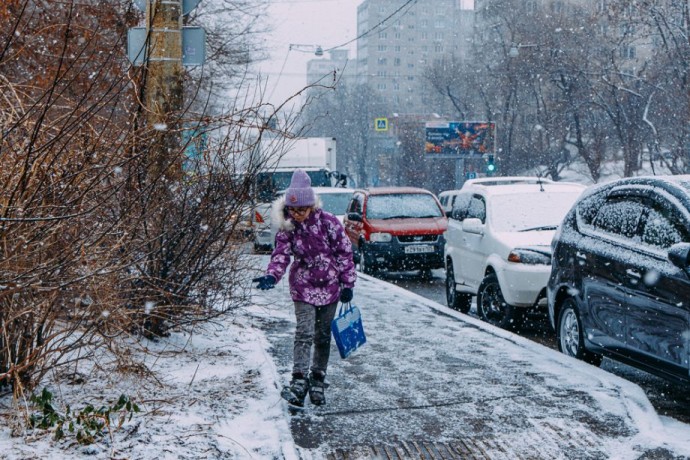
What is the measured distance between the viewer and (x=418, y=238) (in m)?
17.5

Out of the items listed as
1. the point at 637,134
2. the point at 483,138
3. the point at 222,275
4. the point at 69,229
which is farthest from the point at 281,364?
the point at 483,138

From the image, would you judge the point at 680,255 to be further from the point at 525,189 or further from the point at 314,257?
the point at 525,189

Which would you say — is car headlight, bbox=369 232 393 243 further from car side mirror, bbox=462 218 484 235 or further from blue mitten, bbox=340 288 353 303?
blue mitten, bbox=340 288 353 303

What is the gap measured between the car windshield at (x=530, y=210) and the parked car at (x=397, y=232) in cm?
568

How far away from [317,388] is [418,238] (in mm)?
11416

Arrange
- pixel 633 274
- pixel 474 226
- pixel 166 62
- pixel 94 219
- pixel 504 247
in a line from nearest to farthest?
pixel 94 219 → pixel 633 274 → pixel 166 62 → pixel 504 247 → pixel 474 226

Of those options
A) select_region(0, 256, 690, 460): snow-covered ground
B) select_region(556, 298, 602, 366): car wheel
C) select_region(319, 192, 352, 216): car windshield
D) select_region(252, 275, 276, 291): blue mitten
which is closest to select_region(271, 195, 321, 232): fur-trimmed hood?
select_region(252, 275, 276, 291): blue mitten

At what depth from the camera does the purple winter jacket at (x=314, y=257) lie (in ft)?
20.3

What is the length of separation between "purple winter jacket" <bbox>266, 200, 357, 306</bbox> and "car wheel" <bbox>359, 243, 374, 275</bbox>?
11214 mm

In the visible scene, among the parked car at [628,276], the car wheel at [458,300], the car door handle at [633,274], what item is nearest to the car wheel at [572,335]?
the parked car at [628,276]

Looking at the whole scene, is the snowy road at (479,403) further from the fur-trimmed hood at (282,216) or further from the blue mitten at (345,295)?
the fur-trimmed hood at (282,216)

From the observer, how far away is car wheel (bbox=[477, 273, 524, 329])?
34.2 feet

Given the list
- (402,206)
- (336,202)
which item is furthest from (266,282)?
(336,202)

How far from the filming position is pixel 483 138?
58.2 m
